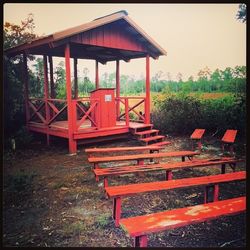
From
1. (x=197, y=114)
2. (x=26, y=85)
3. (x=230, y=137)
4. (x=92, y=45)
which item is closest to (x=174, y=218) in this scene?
(x=230, y=137)

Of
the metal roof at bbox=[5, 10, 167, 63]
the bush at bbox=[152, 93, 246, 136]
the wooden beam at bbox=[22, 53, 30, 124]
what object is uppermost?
the metal roof at bbox=[5, 10, 167, 63]

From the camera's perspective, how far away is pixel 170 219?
3025 millimetres

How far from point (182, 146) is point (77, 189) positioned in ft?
16.1

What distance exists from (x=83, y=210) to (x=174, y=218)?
1.74 m

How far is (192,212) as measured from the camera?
320 cm

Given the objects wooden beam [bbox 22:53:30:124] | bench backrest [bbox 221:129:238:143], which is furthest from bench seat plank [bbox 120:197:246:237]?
wooden beam [bbox 22:53:30:124]

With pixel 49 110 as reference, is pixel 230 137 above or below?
below

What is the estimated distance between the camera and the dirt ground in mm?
3479

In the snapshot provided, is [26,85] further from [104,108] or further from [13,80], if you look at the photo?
[104,108]

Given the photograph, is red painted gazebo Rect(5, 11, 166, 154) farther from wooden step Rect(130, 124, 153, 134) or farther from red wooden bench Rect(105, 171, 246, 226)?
red wooden bench Rect(105, 171, 246, 226)

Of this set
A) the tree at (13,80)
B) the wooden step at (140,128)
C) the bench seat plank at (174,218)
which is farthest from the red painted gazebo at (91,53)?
the bench seat plank at (174,218)

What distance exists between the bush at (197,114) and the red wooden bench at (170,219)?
6.79 metres

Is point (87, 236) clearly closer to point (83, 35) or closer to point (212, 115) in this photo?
point (83, 35)

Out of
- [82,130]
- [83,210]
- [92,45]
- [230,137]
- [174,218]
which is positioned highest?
[92,45]
